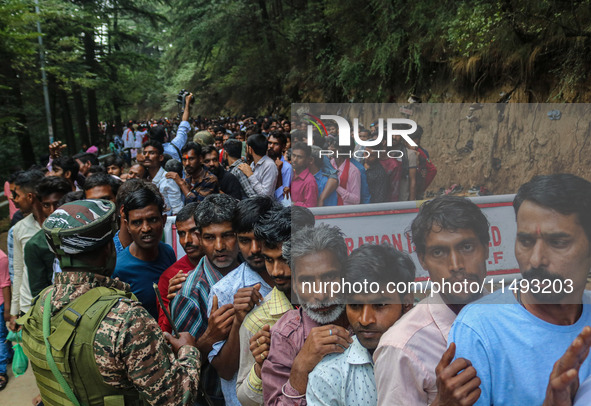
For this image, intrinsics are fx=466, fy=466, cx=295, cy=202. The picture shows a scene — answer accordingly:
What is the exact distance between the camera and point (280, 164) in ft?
20.3

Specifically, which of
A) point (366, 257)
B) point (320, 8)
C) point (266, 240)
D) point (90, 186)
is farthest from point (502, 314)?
point (320, 8)

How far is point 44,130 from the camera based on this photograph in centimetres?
2039

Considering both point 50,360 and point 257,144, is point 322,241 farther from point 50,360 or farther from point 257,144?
point 257,144

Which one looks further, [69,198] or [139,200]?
[69,198]

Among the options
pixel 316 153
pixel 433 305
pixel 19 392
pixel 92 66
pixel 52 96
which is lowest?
pixel 19 392

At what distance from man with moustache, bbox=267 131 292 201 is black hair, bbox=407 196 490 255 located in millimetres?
4072

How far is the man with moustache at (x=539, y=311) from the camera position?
1.23 metres

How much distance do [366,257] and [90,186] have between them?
9.81ft

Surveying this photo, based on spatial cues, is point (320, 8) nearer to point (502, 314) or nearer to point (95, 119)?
point (95, 119)

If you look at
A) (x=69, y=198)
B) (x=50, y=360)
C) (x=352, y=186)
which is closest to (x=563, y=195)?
(x=352, y=186)

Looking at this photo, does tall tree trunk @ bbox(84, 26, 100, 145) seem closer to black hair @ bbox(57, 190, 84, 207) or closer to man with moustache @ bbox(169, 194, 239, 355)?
black hair @ bbox(57, 190, 84, 207)

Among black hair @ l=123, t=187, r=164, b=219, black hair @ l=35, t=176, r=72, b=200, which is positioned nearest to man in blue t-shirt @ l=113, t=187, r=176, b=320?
black hair @ l=123, t=187, r=164, b=219

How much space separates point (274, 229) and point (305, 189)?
0.46 metres

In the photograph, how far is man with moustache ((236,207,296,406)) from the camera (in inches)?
73.5
